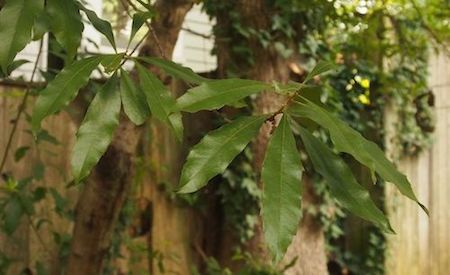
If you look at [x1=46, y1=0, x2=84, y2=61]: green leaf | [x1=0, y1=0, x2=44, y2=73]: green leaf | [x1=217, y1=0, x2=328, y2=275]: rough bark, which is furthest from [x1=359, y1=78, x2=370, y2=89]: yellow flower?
[x1=0, y1=0, x2=44, y2=73]: green leaf

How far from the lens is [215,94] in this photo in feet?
3.38

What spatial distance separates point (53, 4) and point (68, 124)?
2577mm

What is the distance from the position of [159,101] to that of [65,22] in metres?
0.22

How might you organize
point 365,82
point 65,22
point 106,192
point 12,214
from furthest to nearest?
point 365,82, point 12,214, point 106,192, point 65,22

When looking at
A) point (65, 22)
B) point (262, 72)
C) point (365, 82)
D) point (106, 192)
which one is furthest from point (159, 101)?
point (365, 82)

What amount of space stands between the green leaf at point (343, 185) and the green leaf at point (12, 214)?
1.79 metres

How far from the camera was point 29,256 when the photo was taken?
3562mm

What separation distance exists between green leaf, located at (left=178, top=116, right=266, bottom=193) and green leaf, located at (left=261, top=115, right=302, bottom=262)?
43mm

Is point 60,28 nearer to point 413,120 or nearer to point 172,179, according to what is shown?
point 172,179

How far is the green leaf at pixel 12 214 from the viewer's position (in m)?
2.65

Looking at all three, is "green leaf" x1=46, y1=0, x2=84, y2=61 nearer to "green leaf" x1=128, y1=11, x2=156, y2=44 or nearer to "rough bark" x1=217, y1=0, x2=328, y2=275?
"green leaf" x1=128, y1=11, x2=156, y2=44

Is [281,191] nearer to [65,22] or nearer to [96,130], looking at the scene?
[96,130]

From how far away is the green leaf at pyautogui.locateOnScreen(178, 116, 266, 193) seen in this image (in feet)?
3.27

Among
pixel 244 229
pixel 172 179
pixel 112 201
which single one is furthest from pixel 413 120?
pixel 112 201
